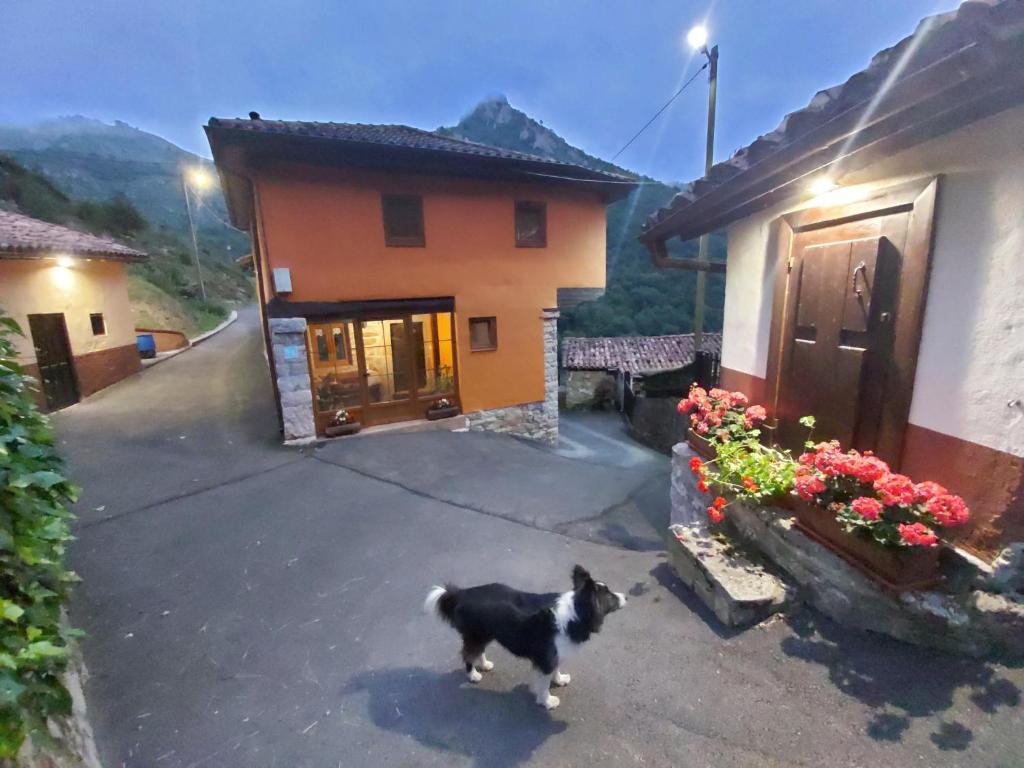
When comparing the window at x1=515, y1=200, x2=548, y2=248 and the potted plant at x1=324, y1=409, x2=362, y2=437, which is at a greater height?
the window at x1=515, y1=200, x2=548, y2=248

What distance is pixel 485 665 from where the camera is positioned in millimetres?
2707

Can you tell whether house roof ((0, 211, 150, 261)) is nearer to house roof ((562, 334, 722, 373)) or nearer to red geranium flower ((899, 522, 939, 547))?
red geranium flower ((899, 522, 939, 547))

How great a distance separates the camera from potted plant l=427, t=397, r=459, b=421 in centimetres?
904

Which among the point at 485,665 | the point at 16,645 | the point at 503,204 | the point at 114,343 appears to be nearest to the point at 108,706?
the point at 16,645

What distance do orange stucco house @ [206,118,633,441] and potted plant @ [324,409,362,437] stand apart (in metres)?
0.18

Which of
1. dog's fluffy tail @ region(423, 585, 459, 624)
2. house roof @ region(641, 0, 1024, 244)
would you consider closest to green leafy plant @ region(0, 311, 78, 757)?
dog's fluffy tail @ region(423, 585, 459, 624)

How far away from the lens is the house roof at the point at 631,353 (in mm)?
18078

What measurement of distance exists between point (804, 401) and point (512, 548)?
3060 millimetres

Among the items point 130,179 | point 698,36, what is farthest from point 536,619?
point 130,179

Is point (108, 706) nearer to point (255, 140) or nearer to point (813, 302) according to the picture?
point (813, 302)

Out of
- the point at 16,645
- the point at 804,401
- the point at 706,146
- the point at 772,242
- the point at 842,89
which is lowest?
the point at 16,645

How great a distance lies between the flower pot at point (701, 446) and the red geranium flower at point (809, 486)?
1039mm

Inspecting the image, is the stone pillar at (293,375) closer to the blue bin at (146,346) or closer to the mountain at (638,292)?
the blue bin at (146,346)

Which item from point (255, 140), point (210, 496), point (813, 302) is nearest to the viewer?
point (813, 302)
